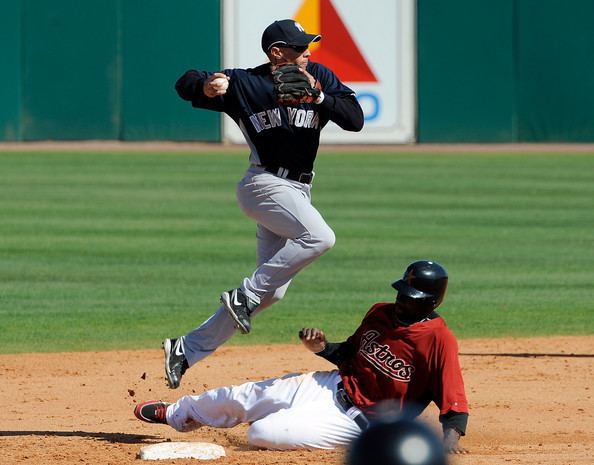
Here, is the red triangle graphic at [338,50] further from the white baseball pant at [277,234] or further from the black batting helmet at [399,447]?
the black batting helmet at [399,447]

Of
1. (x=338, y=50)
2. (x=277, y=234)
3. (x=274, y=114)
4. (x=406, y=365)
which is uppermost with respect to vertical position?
(x=338, y=50)

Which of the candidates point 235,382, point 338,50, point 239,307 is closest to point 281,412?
point 239,307

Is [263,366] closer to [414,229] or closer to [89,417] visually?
[89,417]

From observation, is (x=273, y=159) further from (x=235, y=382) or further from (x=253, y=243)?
(x=253, y=243)

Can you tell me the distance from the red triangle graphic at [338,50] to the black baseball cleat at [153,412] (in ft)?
51.3

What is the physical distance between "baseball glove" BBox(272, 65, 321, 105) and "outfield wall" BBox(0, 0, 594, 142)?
1598 cm

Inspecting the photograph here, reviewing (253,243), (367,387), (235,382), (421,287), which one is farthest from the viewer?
(253,243)

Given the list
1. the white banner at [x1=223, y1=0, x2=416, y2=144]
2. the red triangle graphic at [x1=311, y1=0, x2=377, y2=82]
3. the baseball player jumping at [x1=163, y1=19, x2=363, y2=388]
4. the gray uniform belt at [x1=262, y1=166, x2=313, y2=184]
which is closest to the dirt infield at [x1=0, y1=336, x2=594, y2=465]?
the baseball player jumping at [x1=163, y1=19, x2=363, y2=388]

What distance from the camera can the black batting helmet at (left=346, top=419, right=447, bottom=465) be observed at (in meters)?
1.87

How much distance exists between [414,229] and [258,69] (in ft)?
27.8

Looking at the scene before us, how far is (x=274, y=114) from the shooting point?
5.69 m

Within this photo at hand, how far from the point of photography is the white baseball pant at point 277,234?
5.66 metres

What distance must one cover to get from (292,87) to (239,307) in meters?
1.04

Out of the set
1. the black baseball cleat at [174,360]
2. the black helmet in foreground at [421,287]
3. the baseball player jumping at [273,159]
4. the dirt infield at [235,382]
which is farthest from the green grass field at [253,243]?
the black helmet in foreground at [421,287]
